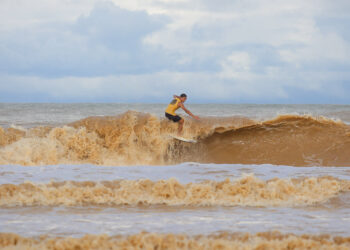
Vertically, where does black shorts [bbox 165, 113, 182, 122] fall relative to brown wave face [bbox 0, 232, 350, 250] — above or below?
above

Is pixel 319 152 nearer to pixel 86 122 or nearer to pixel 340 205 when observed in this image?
pixel 340 205

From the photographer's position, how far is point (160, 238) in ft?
13.3

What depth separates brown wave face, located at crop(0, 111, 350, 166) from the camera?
10.8 metres

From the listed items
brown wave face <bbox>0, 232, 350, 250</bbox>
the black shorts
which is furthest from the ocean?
the black shorts

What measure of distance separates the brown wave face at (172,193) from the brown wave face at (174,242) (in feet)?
5.17

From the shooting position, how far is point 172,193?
5.98 meters

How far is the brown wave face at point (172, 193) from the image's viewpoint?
5746 millimetres

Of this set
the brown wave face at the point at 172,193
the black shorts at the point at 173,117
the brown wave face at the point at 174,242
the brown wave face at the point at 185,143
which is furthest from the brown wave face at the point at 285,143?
the brown wave face at the point at 174,242

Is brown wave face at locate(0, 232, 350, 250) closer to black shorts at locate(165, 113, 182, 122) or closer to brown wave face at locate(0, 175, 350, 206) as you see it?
brown wave face at locate(0, 175, 350, 206)

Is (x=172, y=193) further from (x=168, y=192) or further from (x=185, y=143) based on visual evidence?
(x=185, y=143)

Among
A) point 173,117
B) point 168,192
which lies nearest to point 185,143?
point 173,117

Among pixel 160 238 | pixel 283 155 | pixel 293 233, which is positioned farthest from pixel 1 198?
pixel 283 155

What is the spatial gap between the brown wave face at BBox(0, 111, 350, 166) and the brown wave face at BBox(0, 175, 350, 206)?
4417 millimetres

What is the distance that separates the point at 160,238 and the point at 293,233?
1.37 metres
